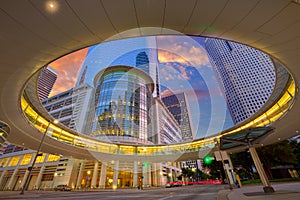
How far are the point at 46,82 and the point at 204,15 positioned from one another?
524ft

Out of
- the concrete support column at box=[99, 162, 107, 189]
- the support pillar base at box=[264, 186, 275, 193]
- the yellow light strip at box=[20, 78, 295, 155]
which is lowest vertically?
the support pillar base at box=[264, 186, 275, 193]

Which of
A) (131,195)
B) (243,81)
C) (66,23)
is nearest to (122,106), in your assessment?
(131,195)

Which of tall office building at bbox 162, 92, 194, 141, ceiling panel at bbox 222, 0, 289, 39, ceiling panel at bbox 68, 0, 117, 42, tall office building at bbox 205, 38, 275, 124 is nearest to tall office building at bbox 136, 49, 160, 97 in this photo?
tall office building at bbox 205, 38, 275, 124

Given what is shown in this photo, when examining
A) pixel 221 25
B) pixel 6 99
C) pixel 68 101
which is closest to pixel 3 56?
pixel 6 99

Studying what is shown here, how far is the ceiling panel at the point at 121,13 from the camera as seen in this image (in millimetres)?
4129

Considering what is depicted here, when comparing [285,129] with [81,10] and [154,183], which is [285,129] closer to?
[81,10]

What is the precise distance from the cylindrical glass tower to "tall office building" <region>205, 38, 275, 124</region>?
7629 centimetres

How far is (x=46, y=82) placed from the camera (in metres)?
133

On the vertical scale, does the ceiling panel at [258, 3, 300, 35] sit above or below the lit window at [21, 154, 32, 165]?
below

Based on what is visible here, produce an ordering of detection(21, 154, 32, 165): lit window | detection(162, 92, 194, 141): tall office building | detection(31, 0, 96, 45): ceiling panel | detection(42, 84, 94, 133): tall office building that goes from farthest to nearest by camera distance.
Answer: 1. detection(162, 92, 194, 141): tall office building
2. detection(42, 84, 94, 133): tall office building
3. detection(21, 154, 32, 165): lit window
4. detection(31, 0, 96, 45): ceiling panel

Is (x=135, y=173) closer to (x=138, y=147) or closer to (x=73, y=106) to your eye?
(x=138, y=147)

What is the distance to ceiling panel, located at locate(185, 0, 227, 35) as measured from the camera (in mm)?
4137

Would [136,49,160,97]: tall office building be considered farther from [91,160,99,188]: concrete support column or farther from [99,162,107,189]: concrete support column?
[91,160,99,188]: concrete support column

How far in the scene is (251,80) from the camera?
4227 inches
